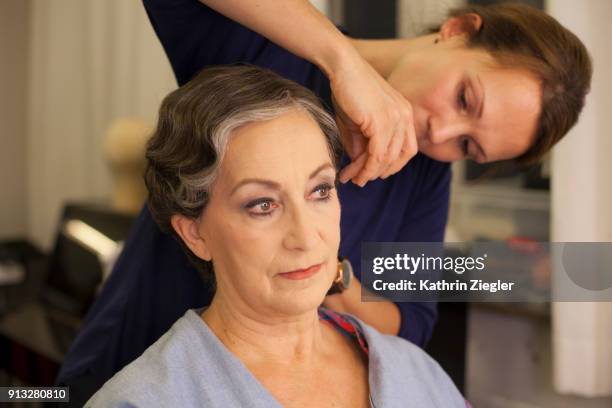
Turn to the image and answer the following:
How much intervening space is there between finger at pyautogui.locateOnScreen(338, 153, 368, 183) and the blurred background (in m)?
0.24

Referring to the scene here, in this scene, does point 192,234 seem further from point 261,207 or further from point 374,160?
point 374,160

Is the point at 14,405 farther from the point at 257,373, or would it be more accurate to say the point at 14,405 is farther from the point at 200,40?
the point at 200,40

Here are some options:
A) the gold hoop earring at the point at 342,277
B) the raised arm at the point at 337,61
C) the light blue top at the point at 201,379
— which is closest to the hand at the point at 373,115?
the raised arm at the point at 337,61

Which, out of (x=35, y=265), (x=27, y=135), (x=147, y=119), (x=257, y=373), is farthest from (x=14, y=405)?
(x=35, y=265)

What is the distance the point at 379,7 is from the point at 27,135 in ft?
1.86

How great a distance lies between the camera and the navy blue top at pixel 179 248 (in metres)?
0.75

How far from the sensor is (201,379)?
2.05 feet

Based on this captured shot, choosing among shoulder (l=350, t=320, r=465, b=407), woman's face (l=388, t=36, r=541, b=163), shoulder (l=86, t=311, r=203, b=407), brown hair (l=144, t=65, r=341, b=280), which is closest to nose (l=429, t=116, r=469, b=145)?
woman's face (l=388, t=36, r=541, b=163)

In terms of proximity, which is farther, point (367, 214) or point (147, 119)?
point (147, 119)

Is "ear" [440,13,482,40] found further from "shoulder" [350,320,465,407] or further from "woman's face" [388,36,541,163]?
"shoulder" [350,320,465,407]

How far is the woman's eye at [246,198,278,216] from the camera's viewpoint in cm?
62

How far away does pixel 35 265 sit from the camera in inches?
59.5

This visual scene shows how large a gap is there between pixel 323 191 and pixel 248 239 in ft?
0.29

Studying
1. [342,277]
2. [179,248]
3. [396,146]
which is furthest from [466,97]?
[179,248]
